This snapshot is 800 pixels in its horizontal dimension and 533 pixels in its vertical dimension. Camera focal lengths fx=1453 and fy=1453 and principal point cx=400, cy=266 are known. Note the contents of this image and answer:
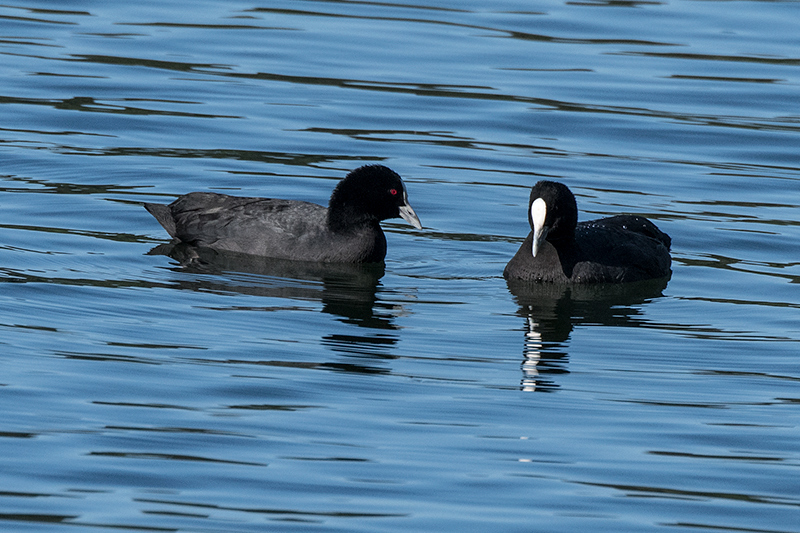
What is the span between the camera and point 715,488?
664 centimetres

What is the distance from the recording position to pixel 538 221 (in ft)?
34.6

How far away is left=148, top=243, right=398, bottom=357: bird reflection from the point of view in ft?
30.5

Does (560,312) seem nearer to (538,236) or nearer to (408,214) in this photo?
(538,236)

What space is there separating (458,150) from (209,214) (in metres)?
4.23

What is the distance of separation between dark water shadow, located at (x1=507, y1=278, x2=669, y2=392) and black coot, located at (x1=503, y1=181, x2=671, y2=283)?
0.08m

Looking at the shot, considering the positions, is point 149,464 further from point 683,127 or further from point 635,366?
point 683,127

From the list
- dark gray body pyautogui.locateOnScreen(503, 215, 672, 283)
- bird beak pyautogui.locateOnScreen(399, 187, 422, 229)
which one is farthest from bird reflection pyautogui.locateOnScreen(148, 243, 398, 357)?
dark gray body pyautogui.locateOnScreen(503, 215, 672, 283)

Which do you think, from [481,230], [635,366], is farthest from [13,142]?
[635,366]

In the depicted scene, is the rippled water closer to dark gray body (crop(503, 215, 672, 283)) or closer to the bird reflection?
the bird reflection

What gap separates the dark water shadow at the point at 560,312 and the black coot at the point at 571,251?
84 millimetres

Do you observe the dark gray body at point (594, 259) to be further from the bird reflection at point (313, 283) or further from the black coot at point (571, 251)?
the bird reflection at point (313, 283)

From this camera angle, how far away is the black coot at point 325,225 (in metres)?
11.5

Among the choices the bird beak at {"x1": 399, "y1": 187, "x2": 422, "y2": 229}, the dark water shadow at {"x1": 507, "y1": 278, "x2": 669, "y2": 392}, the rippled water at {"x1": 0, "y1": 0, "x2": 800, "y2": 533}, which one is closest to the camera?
the rippled water at {"x1": 0, "y1": 0, "x2": 800, "y2": 533}

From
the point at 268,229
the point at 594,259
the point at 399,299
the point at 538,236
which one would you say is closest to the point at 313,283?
the point at 399,299
